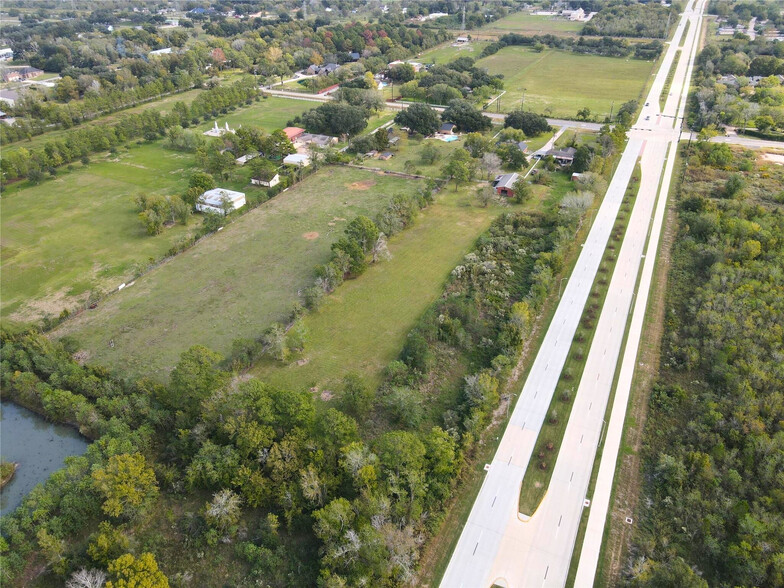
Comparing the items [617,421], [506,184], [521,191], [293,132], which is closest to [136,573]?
[617,421]

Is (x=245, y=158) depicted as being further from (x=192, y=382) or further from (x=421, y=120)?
(x=192, y=382)

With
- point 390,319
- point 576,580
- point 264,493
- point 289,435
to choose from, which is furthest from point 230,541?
point 390,319

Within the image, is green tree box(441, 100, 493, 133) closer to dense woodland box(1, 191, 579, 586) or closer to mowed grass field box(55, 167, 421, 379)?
mowed grass field box(55, 167, 421, 379)

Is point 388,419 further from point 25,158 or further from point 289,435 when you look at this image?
point 25,158

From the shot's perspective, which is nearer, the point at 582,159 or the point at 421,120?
the point at 582,159

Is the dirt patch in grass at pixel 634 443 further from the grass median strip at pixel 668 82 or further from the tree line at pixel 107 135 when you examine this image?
the tree line at pixel 107 135
